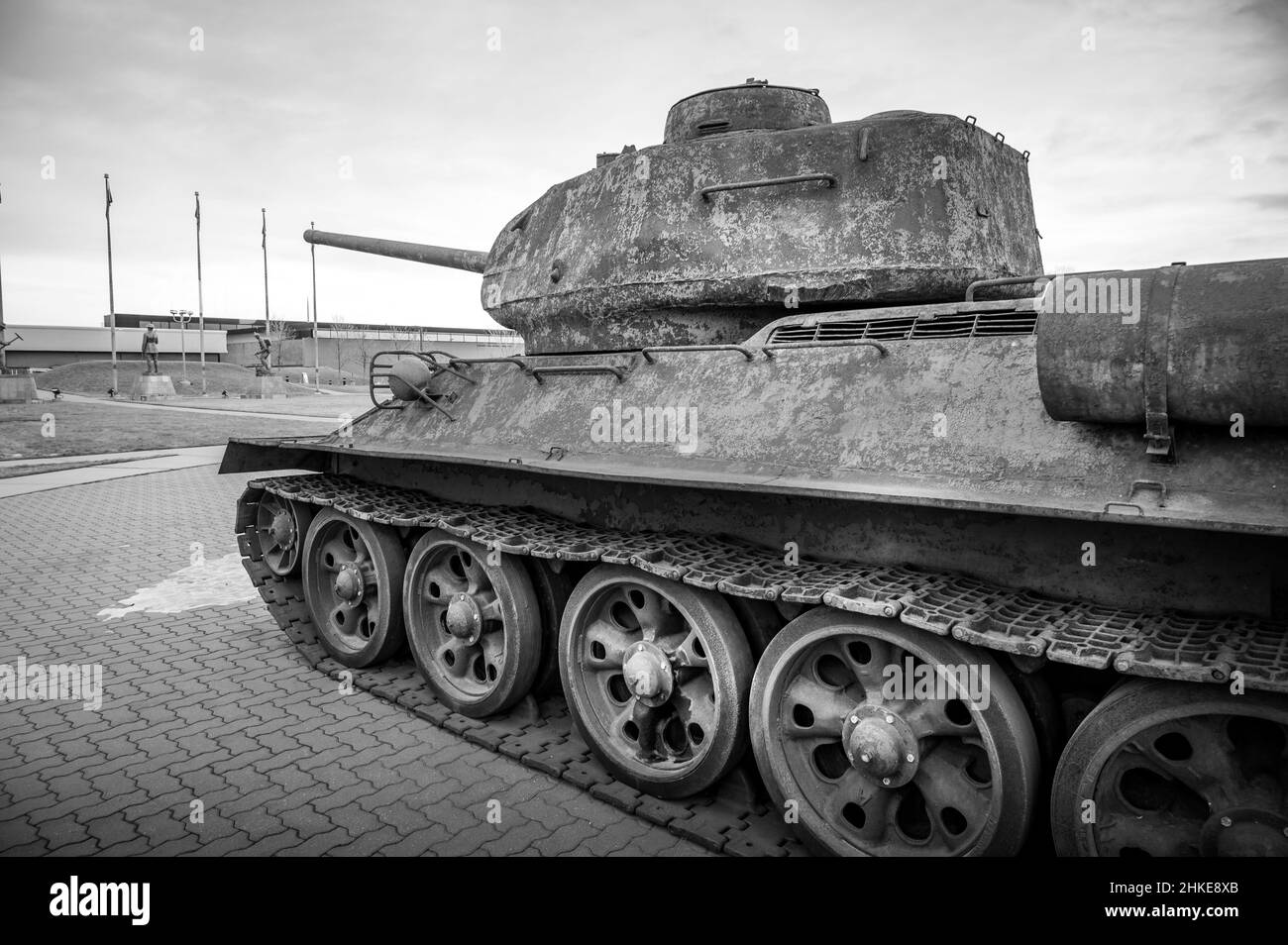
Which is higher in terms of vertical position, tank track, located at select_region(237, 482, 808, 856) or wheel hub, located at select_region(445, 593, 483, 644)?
wheel hub, located at select_region(445, 593, 483, 644)

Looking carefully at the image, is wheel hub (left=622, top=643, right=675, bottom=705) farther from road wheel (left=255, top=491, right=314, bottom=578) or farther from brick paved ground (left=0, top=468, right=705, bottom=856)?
road wheel (left=255, top=491, right=314, bottom=578)

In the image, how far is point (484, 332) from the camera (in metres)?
61.7

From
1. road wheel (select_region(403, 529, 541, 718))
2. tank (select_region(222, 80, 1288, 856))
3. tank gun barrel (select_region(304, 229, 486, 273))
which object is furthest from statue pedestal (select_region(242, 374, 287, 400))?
tank (select_region(222, 80, 1288, 856))

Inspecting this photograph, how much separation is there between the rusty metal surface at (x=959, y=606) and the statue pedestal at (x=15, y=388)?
106ft

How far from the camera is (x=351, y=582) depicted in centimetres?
655

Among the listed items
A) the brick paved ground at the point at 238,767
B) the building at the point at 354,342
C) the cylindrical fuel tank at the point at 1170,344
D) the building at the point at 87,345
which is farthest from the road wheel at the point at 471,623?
the building at the point at 87,345

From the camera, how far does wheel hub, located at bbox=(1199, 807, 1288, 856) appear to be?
116 inches

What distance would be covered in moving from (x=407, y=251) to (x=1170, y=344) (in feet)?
23.5

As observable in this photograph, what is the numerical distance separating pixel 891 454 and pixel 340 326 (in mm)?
65131

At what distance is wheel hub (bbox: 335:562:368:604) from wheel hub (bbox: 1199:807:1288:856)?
519 cm
